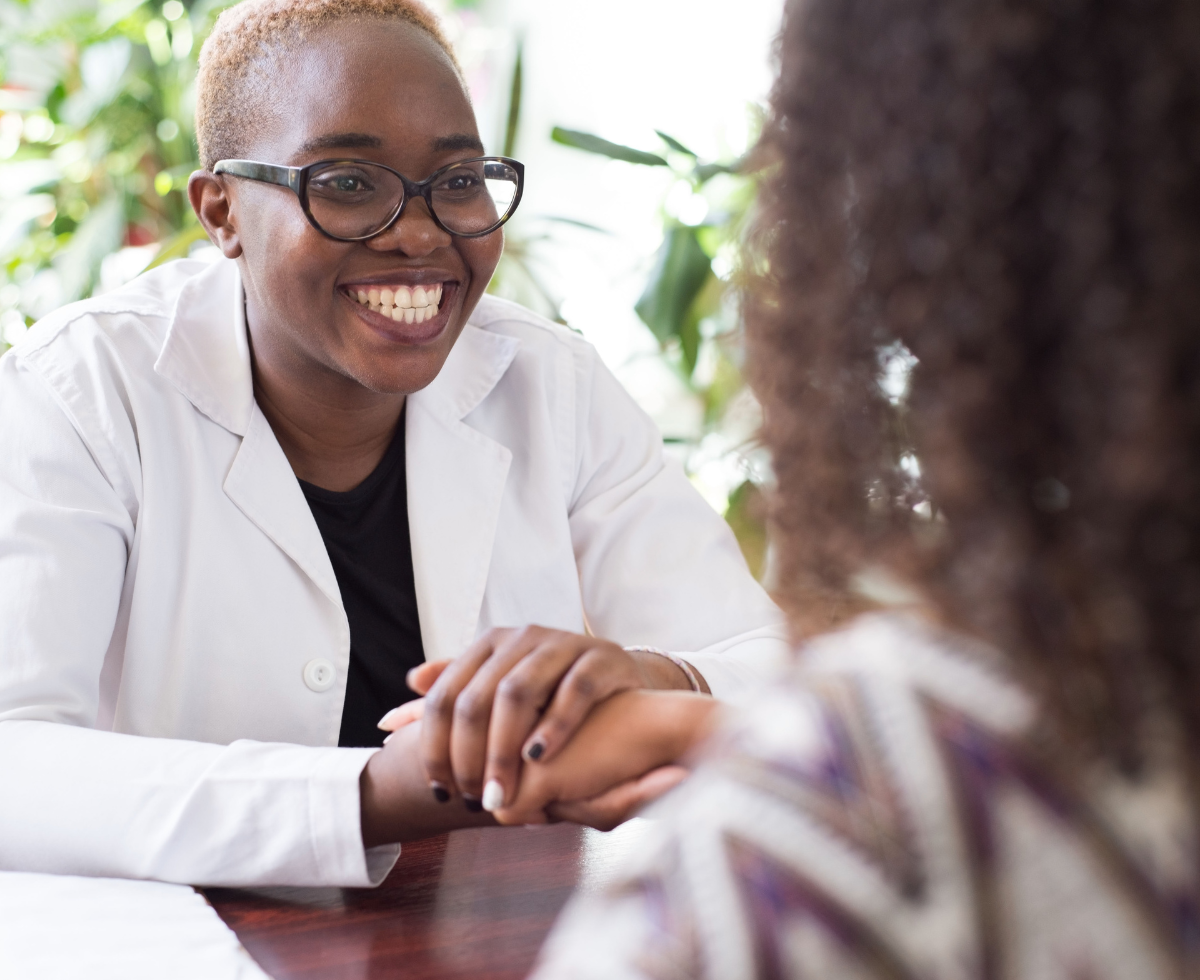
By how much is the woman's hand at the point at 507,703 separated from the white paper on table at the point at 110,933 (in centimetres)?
22

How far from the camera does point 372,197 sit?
60.4 inches

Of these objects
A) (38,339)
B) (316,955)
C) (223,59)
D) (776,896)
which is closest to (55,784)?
(316,955)

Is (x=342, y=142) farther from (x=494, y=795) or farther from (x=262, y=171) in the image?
(x=494, y=795)

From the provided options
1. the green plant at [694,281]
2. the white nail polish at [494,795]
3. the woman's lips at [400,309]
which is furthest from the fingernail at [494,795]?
the green plant at [694,281]

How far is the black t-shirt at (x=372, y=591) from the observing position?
1.62 metres

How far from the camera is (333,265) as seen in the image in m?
1.56

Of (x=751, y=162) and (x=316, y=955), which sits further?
(x=316, y=955)

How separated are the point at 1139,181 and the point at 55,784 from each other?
1.07 m

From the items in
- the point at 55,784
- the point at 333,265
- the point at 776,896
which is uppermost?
the point at 333,265

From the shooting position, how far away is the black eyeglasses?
59.6 inches

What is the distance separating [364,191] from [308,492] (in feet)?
1.38

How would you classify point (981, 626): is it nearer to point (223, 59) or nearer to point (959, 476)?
point (959, 476)

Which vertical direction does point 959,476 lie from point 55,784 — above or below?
above

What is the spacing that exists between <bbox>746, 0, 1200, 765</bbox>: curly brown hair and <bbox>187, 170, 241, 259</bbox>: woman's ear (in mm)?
1206
